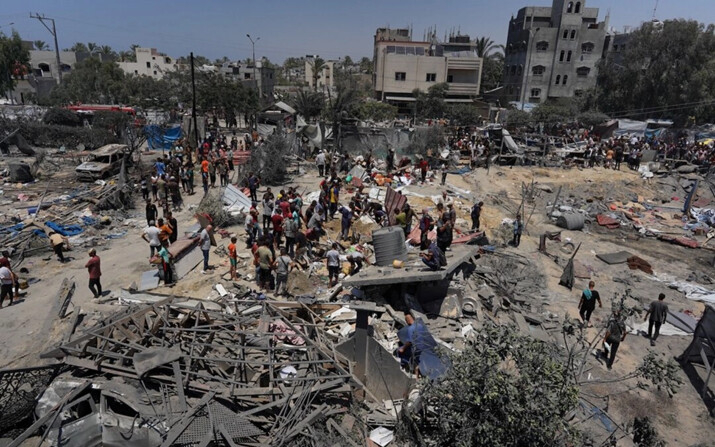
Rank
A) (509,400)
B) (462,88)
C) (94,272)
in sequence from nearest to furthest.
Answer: (509,400), (94,272), (462,88)

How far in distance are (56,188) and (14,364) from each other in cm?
1277

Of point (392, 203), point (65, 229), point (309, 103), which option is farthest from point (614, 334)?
point (309, 103)

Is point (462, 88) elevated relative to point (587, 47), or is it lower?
lower

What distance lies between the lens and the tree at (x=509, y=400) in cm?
485

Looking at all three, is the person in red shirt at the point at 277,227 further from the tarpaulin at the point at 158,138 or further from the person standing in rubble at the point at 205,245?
the tarpaulin at the point at 158,138

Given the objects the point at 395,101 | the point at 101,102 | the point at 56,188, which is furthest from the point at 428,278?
the point at 101,102

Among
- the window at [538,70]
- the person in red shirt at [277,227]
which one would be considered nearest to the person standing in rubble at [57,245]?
the person in red shirt at [277,227]

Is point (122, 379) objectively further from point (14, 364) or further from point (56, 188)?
point (56, 188)

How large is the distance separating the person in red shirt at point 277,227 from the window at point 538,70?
1792 inches

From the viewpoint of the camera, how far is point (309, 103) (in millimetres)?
26438

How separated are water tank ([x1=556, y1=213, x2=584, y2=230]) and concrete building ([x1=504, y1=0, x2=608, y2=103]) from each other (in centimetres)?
3582

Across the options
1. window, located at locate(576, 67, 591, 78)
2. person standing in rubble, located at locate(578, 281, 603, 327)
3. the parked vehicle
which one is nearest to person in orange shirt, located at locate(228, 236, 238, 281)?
person standing in rubble, located at locate(578, 281, 603, 327)

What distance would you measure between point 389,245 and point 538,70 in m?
46.4

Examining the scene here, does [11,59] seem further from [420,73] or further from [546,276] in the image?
[546,276]
